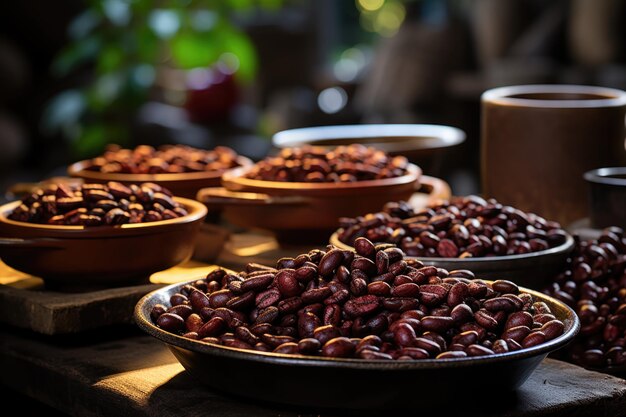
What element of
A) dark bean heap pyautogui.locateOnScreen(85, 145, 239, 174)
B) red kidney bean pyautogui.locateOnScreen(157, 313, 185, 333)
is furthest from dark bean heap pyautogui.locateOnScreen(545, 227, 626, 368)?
dark bean heap pyautogui.locateOnScreen(85, 145, 239, 174)

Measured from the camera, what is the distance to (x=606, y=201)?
2127 millimetres

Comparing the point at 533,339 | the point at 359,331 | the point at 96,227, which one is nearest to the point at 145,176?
the point at 96,227

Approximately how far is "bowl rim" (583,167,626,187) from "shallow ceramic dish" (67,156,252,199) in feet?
2.74

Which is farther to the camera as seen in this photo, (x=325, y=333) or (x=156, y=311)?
(x=156, y=311)

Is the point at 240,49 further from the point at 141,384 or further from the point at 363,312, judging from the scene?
the point at 363,312

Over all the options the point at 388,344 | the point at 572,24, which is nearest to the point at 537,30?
the point at 572,24

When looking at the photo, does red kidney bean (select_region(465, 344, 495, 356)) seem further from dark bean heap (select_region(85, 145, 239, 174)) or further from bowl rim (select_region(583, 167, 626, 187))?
dark bean heap (select_region(85, 145, 239, 174))

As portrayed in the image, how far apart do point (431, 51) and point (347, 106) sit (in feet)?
2.64

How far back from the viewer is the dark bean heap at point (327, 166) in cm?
221

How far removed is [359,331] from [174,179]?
1.10 meters

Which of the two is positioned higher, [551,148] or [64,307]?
[551,148]

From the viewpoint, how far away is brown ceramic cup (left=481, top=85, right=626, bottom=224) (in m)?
2.34

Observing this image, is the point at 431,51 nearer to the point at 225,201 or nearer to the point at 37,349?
the point at 225,201

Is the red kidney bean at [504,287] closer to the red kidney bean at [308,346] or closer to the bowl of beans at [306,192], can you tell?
the red kidney bean at [308,346]
